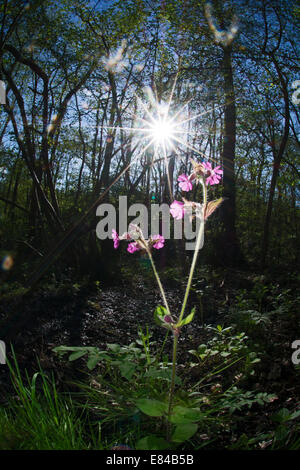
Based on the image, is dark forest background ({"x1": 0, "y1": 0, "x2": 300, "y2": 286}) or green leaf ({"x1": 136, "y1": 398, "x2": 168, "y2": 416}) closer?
green leaf ({"x1": 136, "y1": 398, "x2": 168, "y2": 416})

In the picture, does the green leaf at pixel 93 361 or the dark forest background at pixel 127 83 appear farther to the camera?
the dark forest background at pixel 127 83

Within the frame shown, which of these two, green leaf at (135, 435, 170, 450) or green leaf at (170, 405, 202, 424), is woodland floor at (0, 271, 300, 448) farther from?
green leaf at (135, 435, 170, 450)

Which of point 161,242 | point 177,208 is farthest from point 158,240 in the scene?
point 177,208

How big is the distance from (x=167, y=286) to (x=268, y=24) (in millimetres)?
4941

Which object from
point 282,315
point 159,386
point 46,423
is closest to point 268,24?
point 282,315

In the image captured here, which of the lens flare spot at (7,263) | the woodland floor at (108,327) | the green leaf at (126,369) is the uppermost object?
the lens flare spot at (7,263)

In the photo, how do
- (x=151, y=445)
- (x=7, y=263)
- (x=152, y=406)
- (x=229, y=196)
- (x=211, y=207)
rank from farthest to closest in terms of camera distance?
(x=229, y=196) < (x=7, y=263) < (x=211, y=207) < (x=152, y=406) < (x=151, y=445)

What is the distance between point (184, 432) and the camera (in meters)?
1.15

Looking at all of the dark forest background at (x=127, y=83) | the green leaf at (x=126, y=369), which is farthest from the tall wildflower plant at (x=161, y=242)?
the dark forest background at (x=127, y=83)

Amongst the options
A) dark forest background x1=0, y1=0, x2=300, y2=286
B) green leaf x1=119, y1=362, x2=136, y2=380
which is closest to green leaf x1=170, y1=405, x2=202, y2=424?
green leaf x1=119, y1=362, x2=136, y2=380

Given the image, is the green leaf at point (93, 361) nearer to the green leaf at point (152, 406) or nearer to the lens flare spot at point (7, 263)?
the green leaf at point (152, 406)

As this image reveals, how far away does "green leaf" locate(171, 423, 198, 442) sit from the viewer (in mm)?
1116

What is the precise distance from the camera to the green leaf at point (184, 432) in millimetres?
1116

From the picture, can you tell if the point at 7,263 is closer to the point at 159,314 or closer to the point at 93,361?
the point at 93,361
